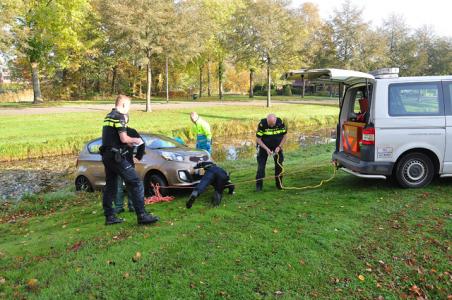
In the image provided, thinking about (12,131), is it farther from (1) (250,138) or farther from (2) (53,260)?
(2) (53,260)

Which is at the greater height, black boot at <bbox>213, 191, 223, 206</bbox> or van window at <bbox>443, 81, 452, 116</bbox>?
van window at <bbox>443, 81, 452, 116</bbox>

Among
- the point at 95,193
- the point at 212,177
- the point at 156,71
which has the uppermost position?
the point at 156,71

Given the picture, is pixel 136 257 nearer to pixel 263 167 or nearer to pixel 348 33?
pixel 263 167

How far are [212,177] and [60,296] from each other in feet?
12.5

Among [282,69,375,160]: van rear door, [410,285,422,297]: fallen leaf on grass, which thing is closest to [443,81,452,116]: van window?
[282,69,375,160]: van rear door

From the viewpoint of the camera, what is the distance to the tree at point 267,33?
3055 centimetres

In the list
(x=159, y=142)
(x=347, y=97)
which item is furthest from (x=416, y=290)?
(x=159, y=142)

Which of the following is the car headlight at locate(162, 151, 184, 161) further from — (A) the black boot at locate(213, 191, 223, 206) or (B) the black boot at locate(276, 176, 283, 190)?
(B) the black boot at locate(276, 176, 283, 190)

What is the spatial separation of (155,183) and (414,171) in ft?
17.2

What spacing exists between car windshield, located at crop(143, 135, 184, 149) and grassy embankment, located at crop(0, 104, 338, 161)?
344 inches

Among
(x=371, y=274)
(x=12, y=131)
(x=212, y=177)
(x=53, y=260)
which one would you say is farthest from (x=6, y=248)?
(x=12, y=131)

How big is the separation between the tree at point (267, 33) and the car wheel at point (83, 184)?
23.3 meters

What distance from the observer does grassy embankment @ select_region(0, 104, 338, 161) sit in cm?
1602

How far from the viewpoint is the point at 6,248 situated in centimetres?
557
